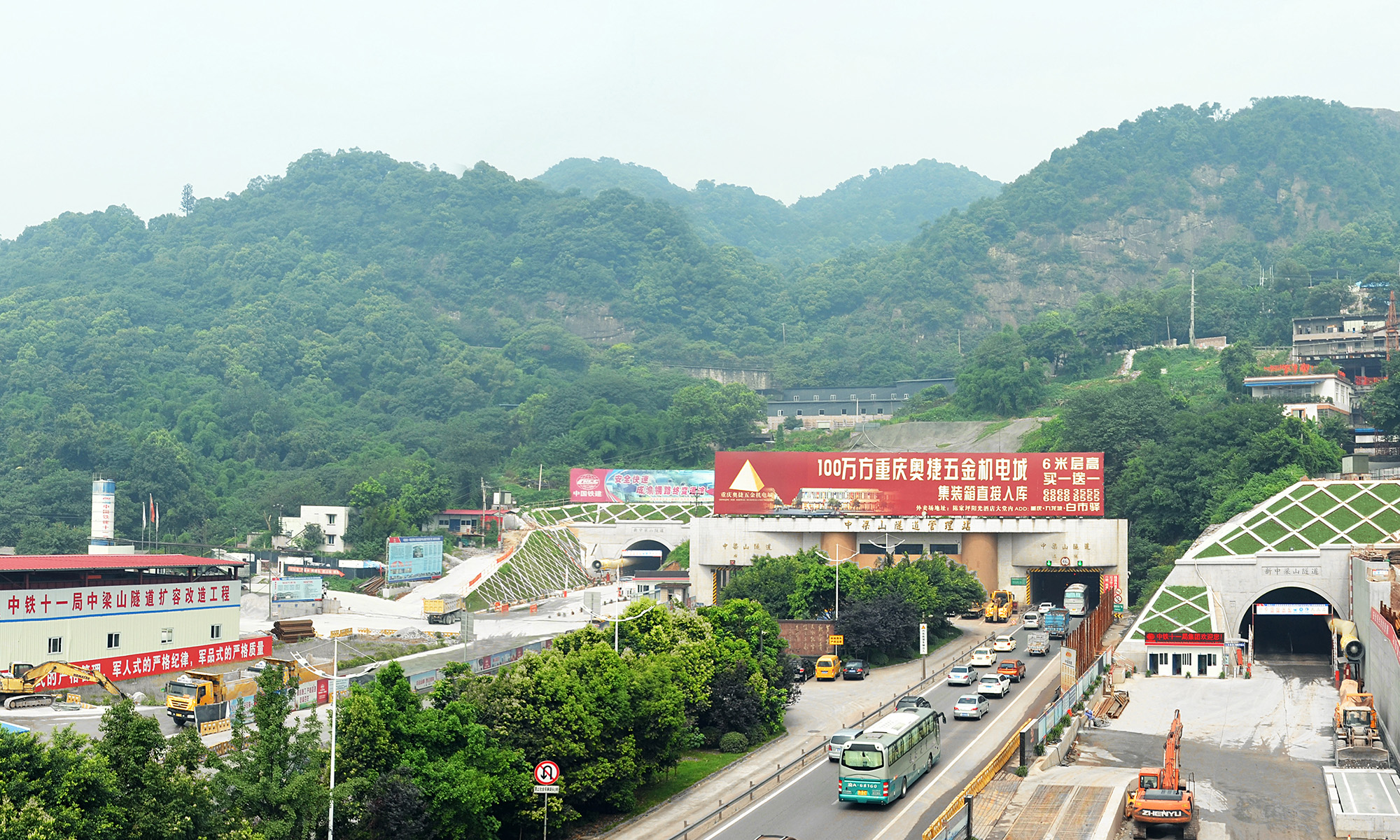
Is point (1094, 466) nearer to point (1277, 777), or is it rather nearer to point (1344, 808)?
point (1277, 777)

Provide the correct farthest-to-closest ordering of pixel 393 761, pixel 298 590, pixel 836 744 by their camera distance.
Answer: pixel 298 590 < pixel 836 744 < pixel 393 761

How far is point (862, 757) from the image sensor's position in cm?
3606

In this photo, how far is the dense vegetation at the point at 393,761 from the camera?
24.1m

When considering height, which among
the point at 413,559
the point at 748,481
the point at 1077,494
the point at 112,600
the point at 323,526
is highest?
the point at 748,481

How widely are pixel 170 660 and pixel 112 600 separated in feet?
13.4

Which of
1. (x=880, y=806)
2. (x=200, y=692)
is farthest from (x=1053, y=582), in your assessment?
(x=200, y=692)

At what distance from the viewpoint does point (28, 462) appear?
136 meters

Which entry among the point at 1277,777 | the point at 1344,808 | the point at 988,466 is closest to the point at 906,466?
the point at 988,466

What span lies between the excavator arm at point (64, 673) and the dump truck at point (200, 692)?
8.55 ft

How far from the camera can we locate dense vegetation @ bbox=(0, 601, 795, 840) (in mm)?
24109

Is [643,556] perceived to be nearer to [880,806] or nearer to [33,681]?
[33,681]

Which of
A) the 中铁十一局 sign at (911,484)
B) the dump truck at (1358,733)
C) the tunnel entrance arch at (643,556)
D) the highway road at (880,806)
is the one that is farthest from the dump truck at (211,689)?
the tunnel entrance arch at (643,556)

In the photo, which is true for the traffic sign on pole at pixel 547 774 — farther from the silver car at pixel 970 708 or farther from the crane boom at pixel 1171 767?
the silver car at pixel 970 708

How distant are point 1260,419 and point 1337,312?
56.9 meters
